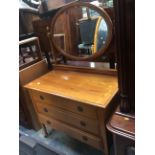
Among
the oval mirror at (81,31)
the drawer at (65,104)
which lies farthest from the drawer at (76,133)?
the oval mirror at (81,31)

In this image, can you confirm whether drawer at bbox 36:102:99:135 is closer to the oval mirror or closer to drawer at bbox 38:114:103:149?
drawer at bbox 38:114:103:149

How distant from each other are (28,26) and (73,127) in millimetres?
1258

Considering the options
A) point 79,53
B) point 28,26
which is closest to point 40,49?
point 28,26

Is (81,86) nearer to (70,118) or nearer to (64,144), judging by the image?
(70,118)

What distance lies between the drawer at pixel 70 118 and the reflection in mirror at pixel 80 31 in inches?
22.0

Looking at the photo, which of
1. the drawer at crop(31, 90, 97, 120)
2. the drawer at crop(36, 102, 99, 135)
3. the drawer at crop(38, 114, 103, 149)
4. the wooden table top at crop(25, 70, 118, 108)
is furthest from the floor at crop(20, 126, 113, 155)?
the wooden table top at crop(25, 70, 118, 108)

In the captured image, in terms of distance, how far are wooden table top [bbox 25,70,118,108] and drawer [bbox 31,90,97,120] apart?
42 millimetres

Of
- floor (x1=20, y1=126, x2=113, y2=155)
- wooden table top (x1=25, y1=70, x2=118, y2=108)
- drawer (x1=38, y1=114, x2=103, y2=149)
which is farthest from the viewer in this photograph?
floor (x1=20, y1=126, x2=113, y2=155)

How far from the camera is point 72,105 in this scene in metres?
1.26

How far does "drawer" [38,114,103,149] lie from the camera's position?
130 cm
